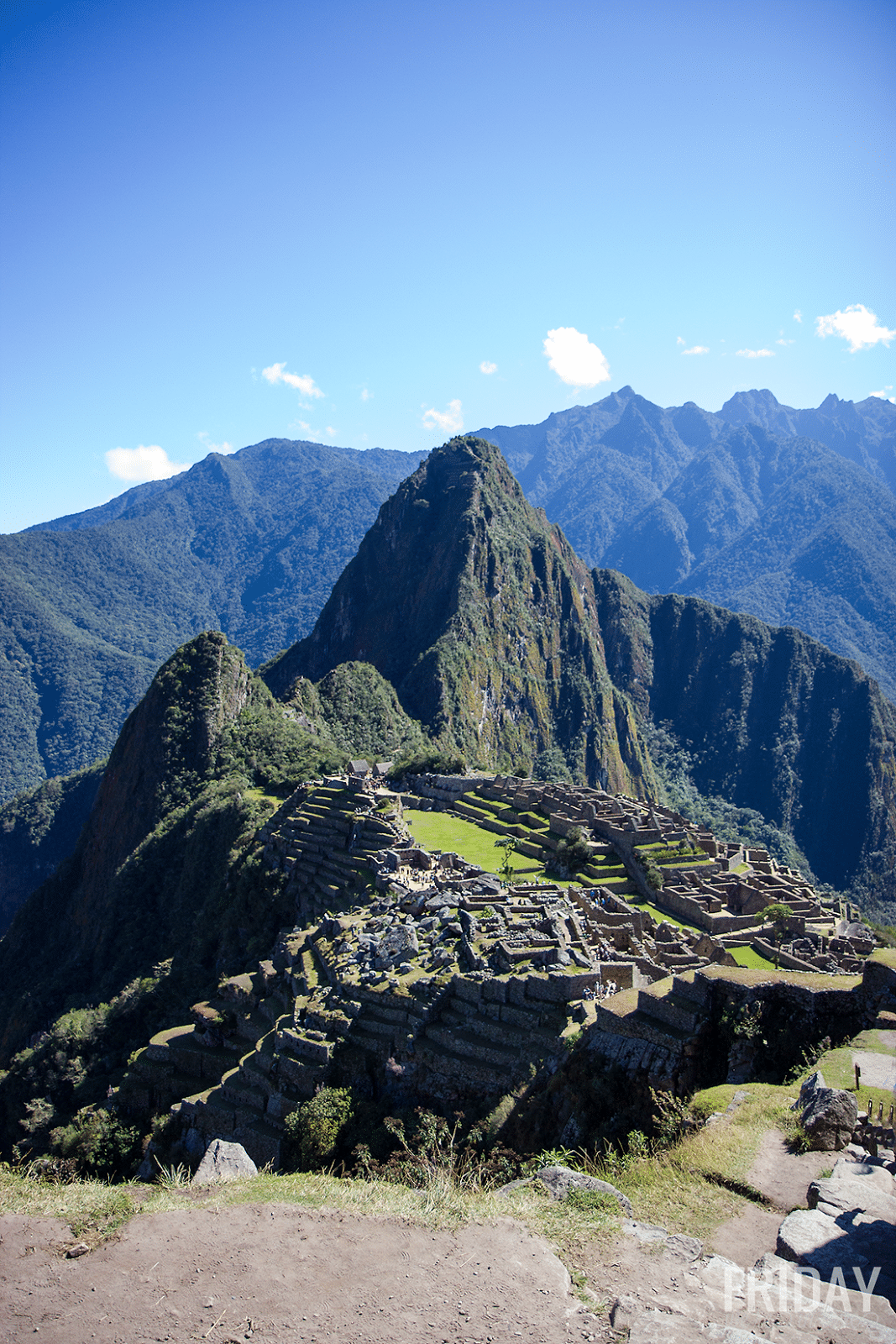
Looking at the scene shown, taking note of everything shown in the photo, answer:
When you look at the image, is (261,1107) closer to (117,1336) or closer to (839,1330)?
(117,1336)

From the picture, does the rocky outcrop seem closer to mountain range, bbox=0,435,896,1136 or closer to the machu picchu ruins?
the machu picchu ruins

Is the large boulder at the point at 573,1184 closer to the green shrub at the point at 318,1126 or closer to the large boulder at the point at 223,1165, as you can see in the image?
the large boulder at the point at 223,1165

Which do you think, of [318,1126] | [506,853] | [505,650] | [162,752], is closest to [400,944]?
[318,1126]

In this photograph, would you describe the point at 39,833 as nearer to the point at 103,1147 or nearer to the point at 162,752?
the point at 162,752

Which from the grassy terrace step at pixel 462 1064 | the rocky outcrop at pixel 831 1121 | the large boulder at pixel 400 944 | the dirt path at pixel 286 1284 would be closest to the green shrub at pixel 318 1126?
the grassy terrace step at pixel 462 1064

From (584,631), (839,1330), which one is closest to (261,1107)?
(839,1330)

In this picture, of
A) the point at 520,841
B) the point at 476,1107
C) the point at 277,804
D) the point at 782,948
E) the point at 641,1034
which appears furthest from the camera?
the point at 277,804
